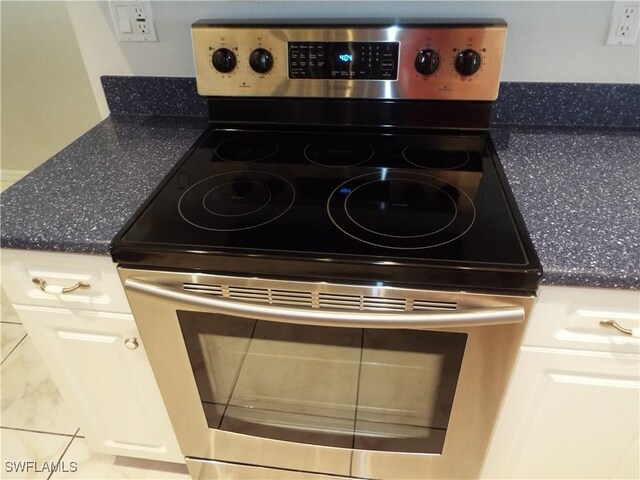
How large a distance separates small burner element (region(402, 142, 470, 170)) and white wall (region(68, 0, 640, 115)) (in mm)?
258

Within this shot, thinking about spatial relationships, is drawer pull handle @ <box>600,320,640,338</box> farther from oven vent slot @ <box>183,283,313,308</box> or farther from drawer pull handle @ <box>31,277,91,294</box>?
drawer pull handle @ <box>31,277,91,294</box>

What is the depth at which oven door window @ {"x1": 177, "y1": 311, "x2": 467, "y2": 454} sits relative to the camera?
2.85 feet

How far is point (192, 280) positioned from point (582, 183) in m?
0.78

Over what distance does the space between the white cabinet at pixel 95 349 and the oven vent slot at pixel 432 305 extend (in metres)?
0.56

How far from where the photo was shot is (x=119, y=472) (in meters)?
1.37

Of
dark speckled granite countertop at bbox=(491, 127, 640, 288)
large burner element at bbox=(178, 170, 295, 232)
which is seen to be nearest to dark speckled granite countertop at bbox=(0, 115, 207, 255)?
large burner element at bbox=(178, 170, 295, 232)

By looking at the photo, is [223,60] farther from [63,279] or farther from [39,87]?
[39,87]

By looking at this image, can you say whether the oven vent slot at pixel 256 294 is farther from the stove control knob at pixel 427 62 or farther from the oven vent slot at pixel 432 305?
the stove control knob at pixel 427 62

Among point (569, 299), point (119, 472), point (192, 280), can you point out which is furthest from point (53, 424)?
point (569, 299)

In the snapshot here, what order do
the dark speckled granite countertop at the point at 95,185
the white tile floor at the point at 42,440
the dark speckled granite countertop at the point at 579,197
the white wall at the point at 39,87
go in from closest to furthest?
the dark speckled granite countertop at the point at 579,197 < the dark speckled granite countertop at the point at 95,185 < the white tile floor at the point at 42,440 < the white wall at the point at 39,87

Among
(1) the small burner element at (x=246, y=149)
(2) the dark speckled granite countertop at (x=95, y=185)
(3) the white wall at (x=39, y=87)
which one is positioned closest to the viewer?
(2) the dark speckled granite countertop at (x=95, y=185)

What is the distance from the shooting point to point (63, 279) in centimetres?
92

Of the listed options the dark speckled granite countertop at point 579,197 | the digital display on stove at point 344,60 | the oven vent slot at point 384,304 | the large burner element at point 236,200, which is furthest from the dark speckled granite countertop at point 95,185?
the dark speckled granite countertop at point 579,197

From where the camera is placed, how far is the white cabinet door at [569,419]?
2.84 feet
